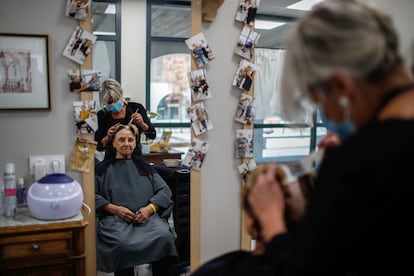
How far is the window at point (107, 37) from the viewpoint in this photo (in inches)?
85.6

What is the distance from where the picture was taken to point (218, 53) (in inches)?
94.4

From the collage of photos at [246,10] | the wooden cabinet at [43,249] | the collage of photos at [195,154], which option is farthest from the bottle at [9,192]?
the collage of photos at [246,10]

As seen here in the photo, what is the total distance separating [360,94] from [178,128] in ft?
5.34

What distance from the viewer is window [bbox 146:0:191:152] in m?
2.32

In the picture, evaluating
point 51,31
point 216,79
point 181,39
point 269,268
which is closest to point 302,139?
point 216,79

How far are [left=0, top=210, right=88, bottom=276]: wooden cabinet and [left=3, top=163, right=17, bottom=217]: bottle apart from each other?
142 mm

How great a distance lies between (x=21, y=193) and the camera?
6.70 feet

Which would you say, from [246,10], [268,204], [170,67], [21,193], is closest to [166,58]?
[170,67]

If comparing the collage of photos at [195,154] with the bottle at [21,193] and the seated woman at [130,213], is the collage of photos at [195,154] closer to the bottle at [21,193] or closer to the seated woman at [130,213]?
the seated woman at [130,213]

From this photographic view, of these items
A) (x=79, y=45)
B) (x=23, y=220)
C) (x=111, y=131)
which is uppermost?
(x=79, y=45)

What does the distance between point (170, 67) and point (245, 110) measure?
0.53 m

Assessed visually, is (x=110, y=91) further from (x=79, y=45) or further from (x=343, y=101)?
(x=343, y=101)

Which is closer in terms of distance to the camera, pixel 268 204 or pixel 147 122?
pixel 268 204

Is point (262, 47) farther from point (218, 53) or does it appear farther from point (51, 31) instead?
point (51, 31)
